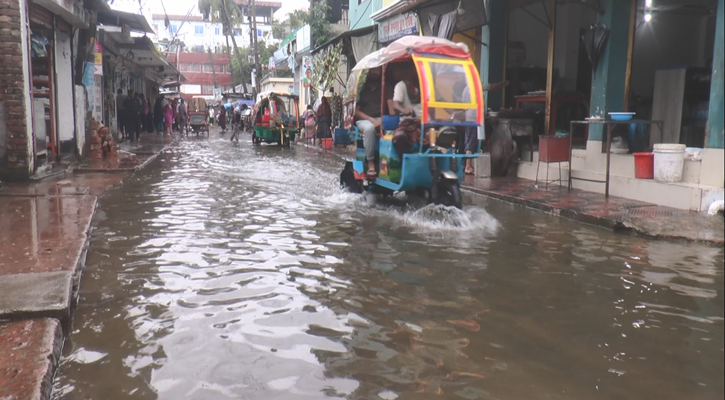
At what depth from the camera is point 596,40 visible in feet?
34.8

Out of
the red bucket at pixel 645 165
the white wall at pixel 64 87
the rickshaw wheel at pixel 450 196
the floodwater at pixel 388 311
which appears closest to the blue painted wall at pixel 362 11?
the white wall at pixel 64 87

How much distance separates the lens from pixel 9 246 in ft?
18.9

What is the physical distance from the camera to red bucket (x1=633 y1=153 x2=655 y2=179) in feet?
30.2

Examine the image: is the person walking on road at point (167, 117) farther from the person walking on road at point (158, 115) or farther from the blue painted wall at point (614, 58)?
the blue painted wall at point (614, 58)

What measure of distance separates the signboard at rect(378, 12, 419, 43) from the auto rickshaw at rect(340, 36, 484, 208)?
9.96 metres

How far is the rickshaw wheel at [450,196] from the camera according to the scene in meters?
7.98

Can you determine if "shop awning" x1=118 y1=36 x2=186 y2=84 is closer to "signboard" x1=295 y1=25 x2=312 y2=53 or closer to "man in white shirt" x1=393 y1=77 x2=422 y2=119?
"signboard" x1=295 y1=25 x2=312 y2=53

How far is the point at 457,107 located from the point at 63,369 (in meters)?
5.72

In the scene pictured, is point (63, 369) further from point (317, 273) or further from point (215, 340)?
point (317, 273)

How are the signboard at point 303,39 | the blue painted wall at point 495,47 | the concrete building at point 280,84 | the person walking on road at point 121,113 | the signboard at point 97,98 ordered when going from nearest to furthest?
1. the blue painted wall at point 495,47
2. the signboard at point 97,98
3. the person walking on road at point 121,113
4. the signboard at point 303,39
5. the concrete building at point 280,84

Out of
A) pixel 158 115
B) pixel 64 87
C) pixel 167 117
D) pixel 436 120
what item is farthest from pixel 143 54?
pixel 436 120

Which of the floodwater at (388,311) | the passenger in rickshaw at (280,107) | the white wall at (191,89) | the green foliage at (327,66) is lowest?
the floodwater at (388,311)

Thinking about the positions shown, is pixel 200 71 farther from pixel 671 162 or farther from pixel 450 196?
pixel 671 162

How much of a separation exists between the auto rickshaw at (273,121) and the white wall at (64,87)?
10.3 metres
